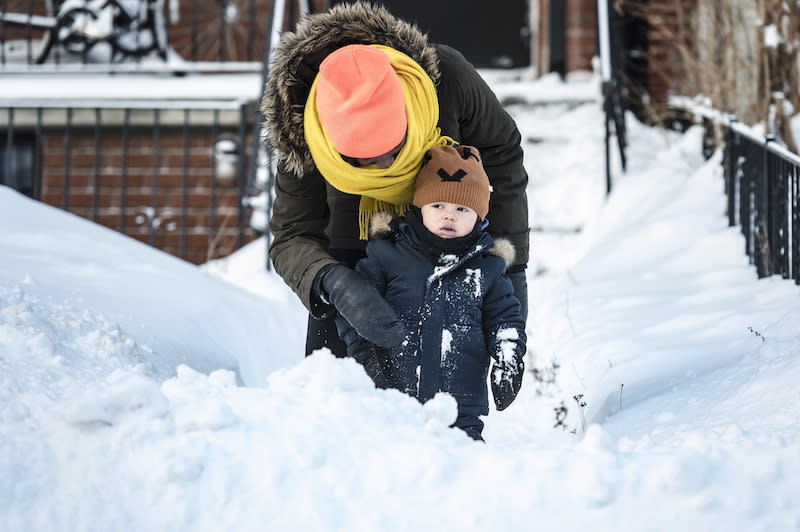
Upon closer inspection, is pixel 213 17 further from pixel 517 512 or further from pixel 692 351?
pixel 517 512

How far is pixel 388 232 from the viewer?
10.2ft

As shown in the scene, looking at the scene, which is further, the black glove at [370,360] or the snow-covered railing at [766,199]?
the snow-covered railing at [766,199]

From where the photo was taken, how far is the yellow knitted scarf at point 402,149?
9.24 feet

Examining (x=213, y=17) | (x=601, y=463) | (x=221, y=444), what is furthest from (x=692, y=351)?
(x=213, y=17)

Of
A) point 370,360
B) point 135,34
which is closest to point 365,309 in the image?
point 370,360

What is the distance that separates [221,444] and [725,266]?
12.2ft

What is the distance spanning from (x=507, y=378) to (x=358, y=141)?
2.54 feet

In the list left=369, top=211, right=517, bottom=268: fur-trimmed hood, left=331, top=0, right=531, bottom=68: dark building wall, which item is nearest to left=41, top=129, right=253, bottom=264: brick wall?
left=331, top=0, right=531, bottom=68: dark building wall

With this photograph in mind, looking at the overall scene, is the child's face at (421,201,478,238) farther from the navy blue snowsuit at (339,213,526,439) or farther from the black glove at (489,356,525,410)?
the black glove at (489,356,525,410)

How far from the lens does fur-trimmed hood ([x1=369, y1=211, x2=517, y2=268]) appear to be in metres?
3.10

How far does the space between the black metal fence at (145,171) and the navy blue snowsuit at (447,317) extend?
5.12 metres

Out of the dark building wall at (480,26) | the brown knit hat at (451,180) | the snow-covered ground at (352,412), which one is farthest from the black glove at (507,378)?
the dark building wall at (480,26)

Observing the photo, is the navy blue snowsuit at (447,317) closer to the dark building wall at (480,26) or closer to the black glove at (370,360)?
the black glove at (370,360)

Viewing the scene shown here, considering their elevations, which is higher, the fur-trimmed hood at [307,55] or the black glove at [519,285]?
the fur-trimmed hood at [307,55]
